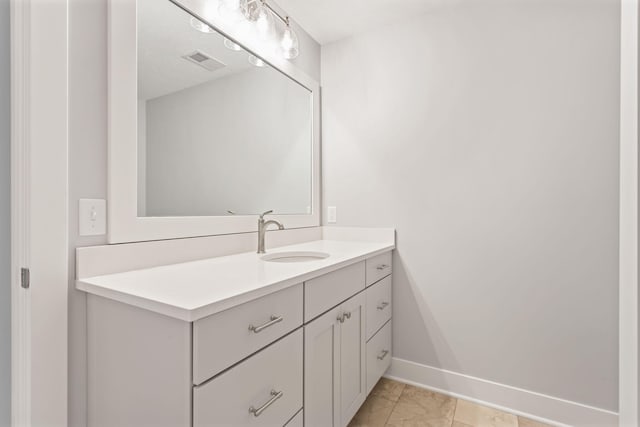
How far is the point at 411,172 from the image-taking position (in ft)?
6.17

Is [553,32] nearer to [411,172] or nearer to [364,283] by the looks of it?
[411,172]

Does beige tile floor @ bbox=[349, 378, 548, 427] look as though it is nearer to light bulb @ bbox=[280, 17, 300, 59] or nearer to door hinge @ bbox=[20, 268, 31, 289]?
door hinge @ bbox=[20, 268, 31, 289]

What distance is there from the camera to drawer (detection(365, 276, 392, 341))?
5.27ft

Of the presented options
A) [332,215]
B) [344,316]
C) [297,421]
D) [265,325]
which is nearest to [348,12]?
[332,215]

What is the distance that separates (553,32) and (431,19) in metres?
0.62

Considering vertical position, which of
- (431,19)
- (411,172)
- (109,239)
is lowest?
(109,239)

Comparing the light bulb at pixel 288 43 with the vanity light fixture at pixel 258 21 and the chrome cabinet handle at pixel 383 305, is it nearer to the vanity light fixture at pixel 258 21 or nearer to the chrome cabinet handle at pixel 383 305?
the vanity light fixture at pixel 258 21

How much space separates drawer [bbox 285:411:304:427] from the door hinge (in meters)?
0.84

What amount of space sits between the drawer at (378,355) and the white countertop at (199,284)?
615 mm

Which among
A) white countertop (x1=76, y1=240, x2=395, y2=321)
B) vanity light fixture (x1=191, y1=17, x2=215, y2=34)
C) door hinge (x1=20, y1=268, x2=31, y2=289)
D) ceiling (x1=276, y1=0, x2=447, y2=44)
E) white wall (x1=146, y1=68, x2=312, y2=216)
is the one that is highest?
ceiling (x1=276, y1=0, x2=447, y2=44)

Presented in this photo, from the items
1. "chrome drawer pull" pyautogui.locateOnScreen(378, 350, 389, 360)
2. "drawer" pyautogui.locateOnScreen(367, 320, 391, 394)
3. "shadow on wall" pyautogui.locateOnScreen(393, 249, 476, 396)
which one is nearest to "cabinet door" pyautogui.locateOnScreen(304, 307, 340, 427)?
"drawer" pyautogui.locateOnScreen(367, 320, 391, 394)

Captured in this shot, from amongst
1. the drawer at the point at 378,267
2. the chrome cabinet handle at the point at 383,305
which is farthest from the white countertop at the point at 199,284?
the chrome cabinet handle at the point at 383,305

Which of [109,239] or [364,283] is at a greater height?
[109,239]

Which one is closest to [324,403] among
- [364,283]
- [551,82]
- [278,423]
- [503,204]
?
[278,423]
